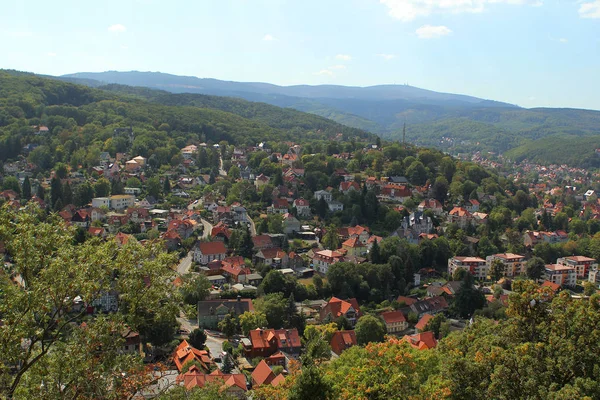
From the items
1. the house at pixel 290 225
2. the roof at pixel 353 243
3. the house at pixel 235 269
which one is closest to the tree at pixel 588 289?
the roof at pixel 353 243

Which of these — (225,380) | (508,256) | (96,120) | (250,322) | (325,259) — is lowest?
(250,322)

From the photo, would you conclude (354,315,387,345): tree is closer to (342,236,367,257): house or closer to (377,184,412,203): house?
(342,236,367,257): house

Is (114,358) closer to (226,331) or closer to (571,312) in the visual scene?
(571,312)

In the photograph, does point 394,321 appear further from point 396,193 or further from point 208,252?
point 396,193

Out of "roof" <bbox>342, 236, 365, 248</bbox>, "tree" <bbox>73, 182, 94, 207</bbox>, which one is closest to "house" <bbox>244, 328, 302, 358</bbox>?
"roof" <bbox>342, 236, 365, 248</bbox>

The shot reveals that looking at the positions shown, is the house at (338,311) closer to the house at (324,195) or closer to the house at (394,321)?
the house at (394,321)

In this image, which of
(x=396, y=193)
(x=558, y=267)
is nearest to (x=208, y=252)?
(x=396, y=193)
